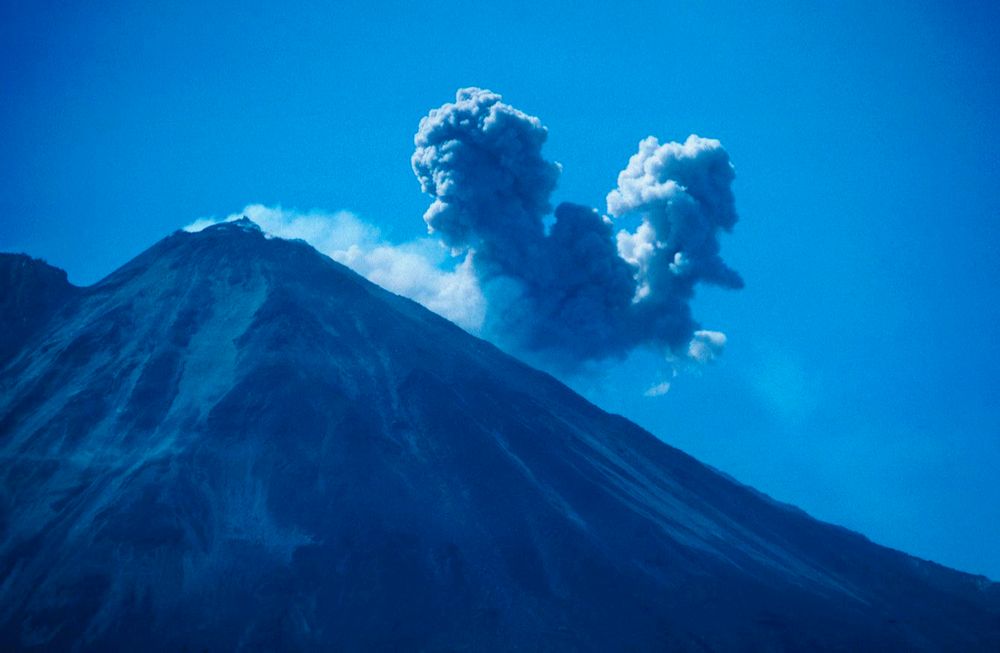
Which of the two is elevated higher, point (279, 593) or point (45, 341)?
point (45, 341)

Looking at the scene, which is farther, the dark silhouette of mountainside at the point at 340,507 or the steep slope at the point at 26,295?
the steep slope at the point at 26,295

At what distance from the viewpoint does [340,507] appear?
35.6 metres

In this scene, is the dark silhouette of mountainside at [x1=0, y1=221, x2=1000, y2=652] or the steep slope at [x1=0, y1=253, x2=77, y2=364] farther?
the steep slope at [x1=0, y1=253, x2=77, y2=364]

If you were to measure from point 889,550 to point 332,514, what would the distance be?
39142 millimetres

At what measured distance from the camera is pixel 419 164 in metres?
65.1

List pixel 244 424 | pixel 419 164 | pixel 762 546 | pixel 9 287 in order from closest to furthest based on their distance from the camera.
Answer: pixel 244 424 → pixel 762 546 → pixel 9 287 → pixel 419 164

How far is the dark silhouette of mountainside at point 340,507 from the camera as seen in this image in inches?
1221

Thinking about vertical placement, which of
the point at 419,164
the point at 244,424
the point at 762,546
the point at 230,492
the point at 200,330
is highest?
the point at 419,164

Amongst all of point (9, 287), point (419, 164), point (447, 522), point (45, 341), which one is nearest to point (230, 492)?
point (447, 522)

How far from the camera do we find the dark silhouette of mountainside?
3102cm

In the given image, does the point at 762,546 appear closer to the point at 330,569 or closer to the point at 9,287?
the point at 330,569

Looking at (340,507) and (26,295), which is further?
(26,295)

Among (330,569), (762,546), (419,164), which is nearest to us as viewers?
(330,569)

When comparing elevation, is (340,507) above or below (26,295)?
below
